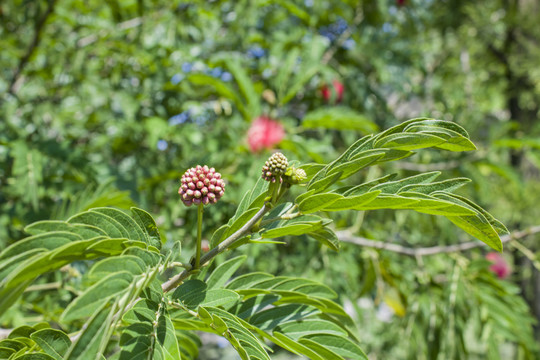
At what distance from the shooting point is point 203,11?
174 centimetres

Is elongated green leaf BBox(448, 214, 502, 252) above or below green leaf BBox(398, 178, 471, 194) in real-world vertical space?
below

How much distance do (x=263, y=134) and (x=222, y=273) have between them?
0.92m

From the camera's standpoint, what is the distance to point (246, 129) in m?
1.48

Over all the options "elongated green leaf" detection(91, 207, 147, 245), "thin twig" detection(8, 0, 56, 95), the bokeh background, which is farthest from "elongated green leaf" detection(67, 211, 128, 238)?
"thin twig" detection(8, 0, 56, 95)

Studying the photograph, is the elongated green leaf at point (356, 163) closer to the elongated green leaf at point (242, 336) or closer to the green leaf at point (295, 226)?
the green leaf at point (295, 226)

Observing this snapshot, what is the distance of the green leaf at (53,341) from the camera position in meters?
0.39

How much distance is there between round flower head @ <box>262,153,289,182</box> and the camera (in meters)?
0.44

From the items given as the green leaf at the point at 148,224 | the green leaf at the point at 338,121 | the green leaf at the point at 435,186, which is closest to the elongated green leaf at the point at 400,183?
the green leaf at the point at 435,186

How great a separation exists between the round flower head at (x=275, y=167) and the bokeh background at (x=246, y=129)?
508mm

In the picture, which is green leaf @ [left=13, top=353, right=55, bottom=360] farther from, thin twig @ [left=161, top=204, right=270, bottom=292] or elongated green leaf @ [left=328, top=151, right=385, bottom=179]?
elongated green leaf @ [left=328, top=151, right=385, bottom=179]

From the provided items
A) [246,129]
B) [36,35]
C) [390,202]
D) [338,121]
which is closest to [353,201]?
[390,202]

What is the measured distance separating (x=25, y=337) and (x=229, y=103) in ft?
4.70

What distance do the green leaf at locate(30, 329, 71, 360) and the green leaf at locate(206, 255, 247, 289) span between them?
0.17m

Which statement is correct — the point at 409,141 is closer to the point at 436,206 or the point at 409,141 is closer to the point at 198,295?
A: the point at 436,206
